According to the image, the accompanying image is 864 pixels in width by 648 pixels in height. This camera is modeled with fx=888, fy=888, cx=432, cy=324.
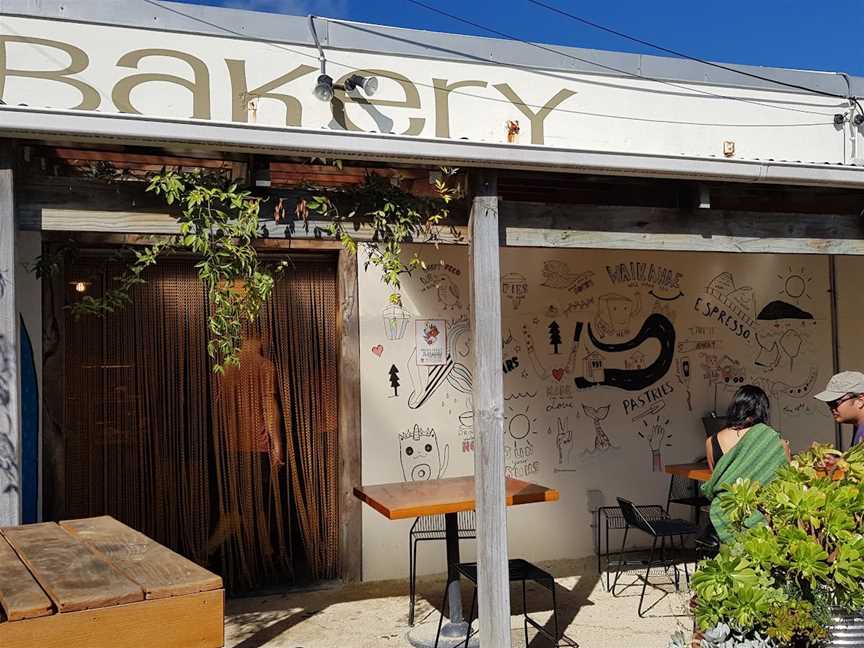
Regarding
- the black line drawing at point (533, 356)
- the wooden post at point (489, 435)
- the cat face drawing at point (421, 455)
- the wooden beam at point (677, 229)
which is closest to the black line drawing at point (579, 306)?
the black line drawing at point (533, 356)

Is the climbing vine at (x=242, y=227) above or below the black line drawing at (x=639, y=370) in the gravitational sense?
above

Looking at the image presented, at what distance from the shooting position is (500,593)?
3.96 metres

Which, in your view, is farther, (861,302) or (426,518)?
(861,302)

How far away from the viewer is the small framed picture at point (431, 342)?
627 centimetres

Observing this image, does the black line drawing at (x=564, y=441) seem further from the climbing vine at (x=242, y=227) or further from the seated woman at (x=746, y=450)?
the climbing vine at (x=242, y=227)

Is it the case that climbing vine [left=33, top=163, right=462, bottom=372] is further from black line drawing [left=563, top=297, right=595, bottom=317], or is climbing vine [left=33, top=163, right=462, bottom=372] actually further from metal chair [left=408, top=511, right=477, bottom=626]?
black line drawing [left=563, top=297, right=595, bottom=317]

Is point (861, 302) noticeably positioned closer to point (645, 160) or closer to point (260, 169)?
point (645, 160)

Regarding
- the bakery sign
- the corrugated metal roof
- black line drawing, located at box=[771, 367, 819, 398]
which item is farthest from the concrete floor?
the corrugated metal roof

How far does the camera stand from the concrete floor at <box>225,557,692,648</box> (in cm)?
497

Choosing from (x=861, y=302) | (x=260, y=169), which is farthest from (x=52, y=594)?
(x=861, y=302)

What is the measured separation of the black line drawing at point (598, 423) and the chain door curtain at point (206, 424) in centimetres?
197

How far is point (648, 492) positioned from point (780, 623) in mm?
4477

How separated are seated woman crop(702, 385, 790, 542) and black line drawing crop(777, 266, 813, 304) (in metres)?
3.57

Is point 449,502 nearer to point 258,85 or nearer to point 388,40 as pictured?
point 258,85
